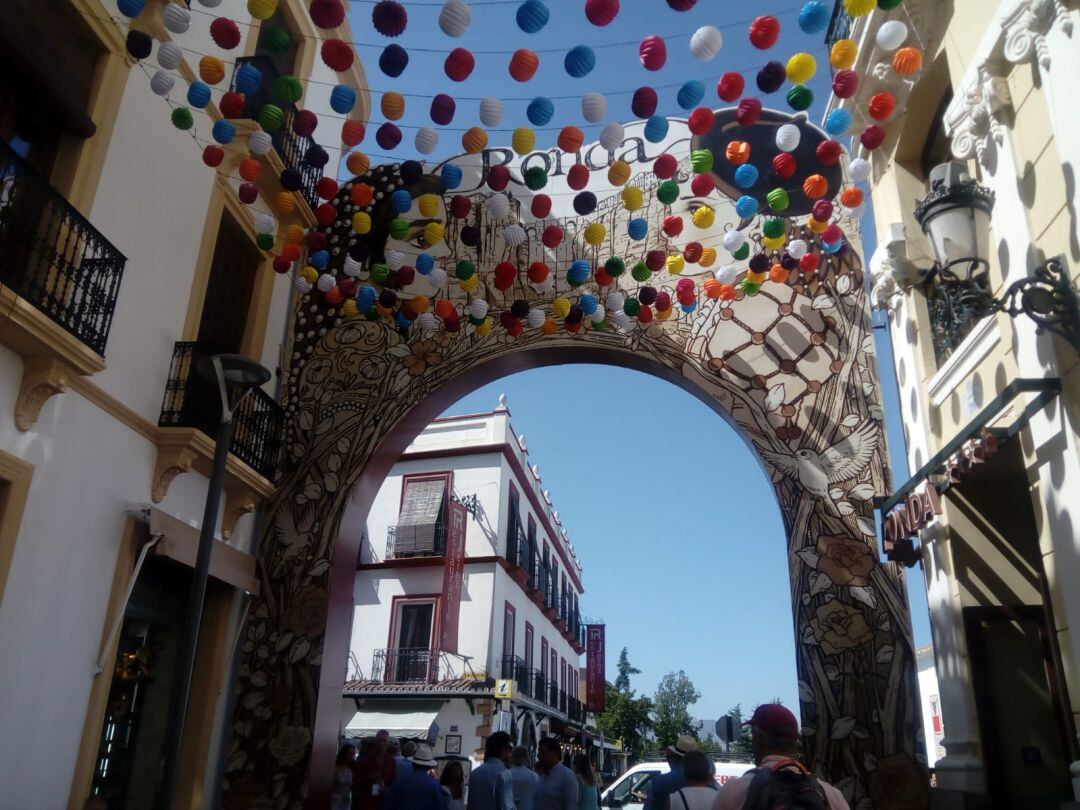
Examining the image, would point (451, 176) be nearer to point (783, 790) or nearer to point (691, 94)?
point (691, 94)

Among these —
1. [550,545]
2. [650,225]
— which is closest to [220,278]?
[650,225]

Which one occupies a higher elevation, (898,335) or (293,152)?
(293,152)

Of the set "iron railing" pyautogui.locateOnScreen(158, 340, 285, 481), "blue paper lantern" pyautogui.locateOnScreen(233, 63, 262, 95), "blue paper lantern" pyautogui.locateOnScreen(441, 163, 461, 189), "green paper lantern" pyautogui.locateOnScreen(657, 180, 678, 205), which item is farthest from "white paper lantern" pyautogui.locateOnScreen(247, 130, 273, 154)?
"green paper lantern" pyautogui.locateOnScreen(657, 180, 678, 205)

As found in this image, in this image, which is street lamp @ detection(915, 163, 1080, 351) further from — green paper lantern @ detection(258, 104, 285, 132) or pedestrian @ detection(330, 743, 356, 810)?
pedestrian @ detection(330, 743, 356, 810)

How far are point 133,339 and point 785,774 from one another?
5.73 metres

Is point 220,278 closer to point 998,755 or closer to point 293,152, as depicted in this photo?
point 293,152

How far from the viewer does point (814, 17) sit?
471 cm

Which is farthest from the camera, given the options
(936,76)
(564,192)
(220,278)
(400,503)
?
(400,503)

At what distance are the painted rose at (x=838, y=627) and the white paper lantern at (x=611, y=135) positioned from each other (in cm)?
387

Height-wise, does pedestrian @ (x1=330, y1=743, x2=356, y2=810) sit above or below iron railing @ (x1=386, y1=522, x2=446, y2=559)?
below

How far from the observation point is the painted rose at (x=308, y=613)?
289 inches

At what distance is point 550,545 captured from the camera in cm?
2522

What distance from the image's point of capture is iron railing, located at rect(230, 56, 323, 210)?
24.5 feet

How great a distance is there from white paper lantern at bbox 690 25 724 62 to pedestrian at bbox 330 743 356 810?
6125mm
